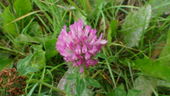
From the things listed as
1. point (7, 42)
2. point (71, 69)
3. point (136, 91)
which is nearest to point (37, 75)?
point (71, 69)

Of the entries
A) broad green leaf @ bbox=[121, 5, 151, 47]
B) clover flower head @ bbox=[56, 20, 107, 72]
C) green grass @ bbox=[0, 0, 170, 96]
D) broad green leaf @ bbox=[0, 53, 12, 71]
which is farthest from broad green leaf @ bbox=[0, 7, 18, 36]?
broad green leaf @ bbox=[121, 5, 151, 47]

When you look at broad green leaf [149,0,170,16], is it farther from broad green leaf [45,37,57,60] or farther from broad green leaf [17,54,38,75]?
broad green leaf [17,54,38,75]

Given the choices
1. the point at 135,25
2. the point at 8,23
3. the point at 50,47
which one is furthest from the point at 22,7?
the point at 135,25

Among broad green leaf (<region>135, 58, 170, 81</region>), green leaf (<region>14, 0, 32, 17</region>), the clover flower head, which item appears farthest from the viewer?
green leaf (<region>14, 0, 32, 17</region>)

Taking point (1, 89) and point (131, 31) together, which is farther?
point (131, 31)

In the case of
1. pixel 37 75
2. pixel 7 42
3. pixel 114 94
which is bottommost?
pixel 114 94

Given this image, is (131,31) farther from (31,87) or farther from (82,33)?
(31,87)

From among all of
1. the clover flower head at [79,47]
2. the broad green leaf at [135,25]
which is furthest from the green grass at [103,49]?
the clover flower head at [79,47]

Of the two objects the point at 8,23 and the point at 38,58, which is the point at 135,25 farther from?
the point at 8,23
